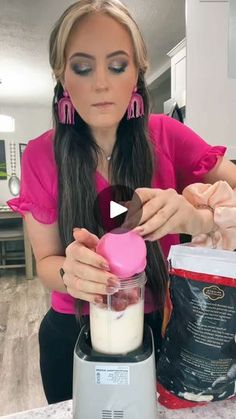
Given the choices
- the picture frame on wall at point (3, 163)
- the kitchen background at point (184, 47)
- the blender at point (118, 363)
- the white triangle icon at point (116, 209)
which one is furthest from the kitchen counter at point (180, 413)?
A: the picture frame on wall at point (3, 163)

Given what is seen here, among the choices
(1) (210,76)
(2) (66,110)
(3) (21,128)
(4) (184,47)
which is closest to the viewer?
(2) (66,110)

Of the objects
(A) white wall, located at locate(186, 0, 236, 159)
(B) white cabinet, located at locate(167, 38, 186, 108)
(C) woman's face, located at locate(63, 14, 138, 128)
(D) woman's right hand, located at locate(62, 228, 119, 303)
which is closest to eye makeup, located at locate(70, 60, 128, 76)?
(C) woman's face, located at locate(63, 14, 138, 128)

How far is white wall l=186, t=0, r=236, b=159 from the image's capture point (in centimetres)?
126

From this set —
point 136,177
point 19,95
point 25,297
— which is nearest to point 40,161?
point 136,177

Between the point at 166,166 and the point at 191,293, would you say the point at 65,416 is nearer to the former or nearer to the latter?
the point at 191,293

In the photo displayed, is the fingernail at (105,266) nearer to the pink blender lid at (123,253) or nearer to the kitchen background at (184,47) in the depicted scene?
the pink blender lid at (123,253)

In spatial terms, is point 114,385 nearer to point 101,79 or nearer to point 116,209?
point 116,209

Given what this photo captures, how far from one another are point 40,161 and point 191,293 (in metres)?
0.38

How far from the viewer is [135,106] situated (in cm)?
62

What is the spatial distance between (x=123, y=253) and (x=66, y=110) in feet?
1.16

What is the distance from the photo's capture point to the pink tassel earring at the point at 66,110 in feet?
1.95

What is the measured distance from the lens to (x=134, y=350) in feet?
1.29

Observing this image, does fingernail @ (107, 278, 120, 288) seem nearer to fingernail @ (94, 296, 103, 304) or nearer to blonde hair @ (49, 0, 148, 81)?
fingernail @ (94, 296, 103, 304)
